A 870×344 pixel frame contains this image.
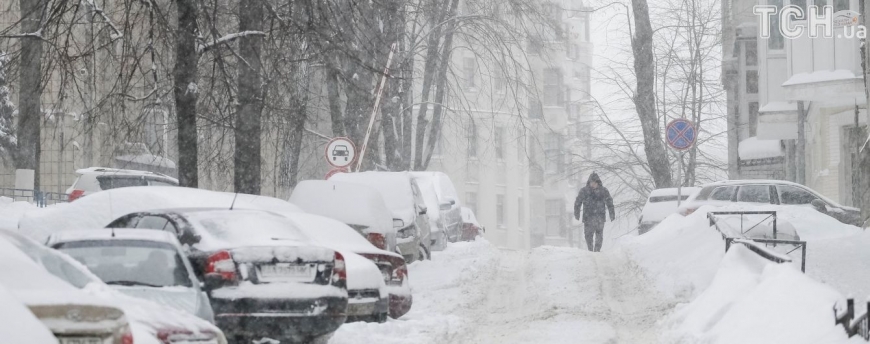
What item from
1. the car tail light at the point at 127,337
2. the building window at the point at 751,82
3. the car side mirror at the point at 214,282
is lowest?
the car side mirror at the point at 214,282

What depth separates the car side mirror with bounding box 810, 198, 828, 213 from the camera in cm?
2603

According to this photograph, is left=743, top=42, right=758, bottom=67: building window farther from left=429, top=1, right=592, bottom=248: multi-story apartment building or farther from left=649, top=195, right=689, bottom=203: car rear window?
left=649, top=195, right=689, bottom=203: car rear window

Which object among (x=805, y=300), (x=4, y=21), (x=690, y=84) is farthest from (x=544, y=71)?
(x=805, y=300)

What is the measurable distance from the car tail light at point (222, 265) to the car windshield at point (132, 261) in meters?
1.50

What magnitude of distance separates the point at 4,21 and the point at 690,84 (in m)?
25.2

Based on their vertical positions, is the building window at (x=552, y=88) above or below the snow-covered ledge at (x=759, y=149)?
above

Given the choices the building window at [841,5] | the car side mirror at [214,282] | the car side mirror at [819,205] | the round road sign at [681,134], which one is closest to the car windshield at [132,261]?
the car side mirror at [214,282]

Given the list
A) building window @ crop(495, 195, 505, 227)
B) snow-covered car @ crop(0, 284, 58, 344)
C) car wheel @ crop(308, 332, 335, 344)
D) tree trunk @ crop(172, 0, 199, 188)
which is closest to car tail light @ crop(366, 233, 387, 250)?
tree trunk @ crop(172, 0, 199, 188)

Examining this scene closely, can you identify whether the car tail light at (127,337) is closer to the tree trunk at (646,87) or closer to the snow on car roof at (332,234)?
the snow on car roof at (332,234)

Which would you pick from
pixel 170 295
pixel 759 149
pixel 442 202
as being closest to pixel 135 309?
pixel 170 295

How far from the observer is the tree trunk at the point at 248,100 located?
20.0 m

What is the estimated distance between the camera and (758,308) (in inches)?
420

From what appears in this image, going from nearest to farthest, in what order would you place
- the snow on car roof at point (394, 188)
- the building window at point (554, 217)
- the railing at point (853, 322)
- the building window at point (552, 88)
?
the railing at point (853, 322) → the snow on car roof at point (394, 188) → the building window at point (552, 88) → the building window at point (554, 217)

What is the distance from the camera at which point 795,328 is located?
30.5 ft
